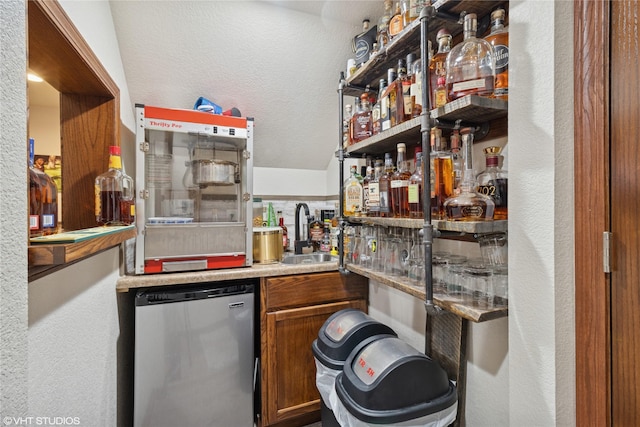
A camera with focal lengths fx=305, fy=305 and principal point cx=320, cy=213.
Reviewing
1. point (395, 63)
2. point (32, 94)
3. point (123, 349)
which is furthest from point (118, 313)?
point (32, 94)

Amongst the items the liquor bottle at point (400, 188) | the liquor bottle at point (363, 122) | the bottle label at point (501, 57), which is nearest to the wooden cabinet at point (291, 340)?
the liquor bottle at point (400, 188)

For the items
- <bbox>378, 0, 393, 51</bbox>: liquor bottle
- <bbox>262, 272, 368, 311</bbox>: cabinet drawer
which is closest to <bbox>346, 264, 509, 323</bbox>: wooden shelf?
<bbox>262, 272, 368, 311</bbox>: cabinet drawer

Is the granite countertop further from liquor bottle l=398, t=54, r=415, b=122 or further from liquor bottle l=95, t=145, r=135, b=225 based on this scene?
liquor bottle l=398, t=54, r=415, b=122

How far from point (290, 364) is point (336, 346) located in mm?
551

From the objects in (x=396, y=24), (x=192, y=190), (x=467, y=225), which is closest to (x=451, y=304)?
(x=467, y=225)

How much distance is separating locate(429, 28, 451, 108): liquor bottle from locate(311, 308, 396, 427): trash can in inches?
36.6

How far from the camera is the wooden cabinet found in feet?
5.44

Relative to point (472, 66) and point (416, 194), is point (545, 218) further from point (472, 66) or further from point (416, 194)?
point (472, 66)

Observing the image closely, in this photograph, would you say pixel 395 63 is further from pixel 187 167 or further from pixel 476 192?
pixel 187 167

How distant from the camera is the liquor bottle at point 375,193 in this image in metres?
1.35

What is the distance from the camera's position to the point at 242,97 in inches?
79.4

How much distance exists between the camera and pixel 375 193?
53.7 inches

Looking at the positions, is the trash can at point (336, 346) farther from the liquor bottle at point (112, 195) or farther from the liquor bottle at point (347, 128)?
the liquor bottle at point (112, 195)

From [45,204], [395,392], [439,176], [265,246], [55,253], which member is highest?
[439,176]
